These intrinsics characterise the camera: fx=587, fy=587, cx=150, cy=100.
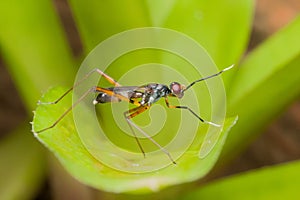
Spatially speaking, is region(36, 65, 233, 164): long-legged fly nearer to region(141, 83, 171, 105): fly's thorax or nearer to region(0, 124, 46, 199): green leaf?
region(141, 83, 171, 105): fly's thorax

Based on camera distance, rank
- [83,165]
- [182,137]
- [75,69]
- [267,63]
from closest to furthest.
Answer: [83,165] → [182,137] → [267,63] → [75,69]

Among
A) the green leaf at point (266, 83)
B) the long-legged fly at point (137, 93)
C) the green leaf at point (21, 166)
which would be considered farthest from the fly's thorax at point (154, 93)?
the green leaf at point (21, 166)

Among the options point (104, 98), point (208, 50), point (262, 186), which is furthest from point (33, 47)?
point (262, 186)

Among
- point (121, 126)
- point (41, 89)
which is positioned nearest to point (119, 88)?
point (121, 126)

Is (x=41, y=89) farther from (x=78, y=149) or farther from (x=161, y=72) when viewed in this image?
(x=78, y=149)

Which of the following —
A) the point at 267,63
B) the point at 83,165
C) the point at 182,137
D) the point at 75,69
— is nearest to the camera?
the point at 83,165

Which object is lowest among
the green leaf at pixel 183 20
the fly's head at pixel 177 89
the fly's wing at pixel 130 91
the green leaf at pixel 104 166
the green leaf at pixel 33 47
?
the green leaf at pixel 104 166

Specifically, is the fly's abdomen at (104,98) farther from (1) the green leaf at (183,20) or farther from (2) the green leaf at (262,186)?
(2) the green leaf at (262,186)
